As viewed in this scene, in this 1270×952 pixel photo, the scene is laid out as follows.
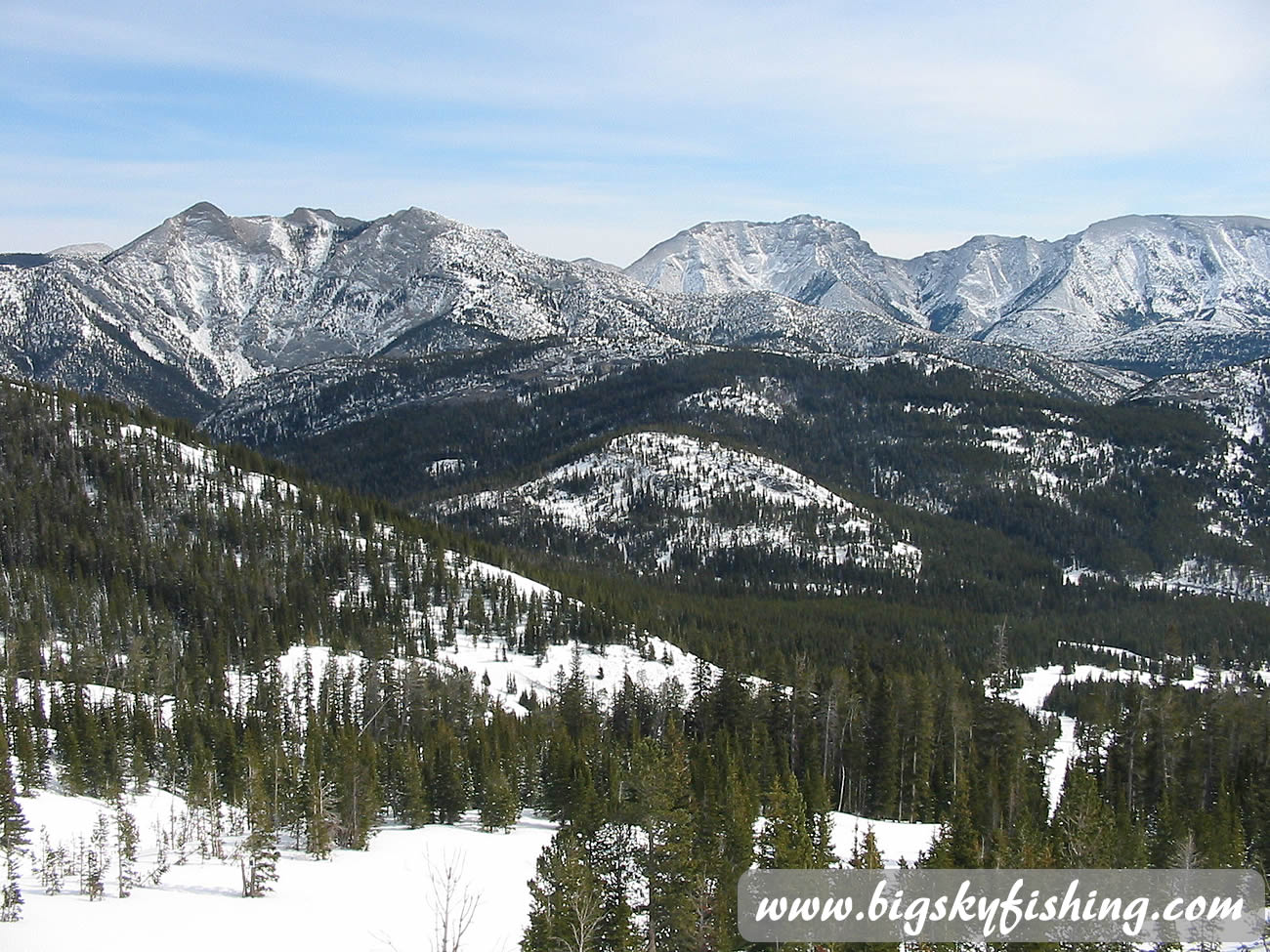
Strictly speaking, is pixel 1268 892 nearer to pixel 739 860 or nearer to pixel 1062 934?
pixel 1062 934

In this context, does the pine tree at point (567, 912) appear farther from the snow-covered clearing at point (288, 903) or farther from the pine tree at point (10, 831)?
the pine tree at point (10, 831)

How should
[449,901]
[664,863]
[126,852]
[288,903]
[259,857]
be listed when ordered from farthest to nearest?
1. [259,857]
2. [288,903]
3. [126,852]
4. [449,901]
5. [664,863]

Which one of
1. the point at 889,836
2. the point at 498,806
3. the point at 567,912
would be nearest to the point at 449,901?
the point at 567,912

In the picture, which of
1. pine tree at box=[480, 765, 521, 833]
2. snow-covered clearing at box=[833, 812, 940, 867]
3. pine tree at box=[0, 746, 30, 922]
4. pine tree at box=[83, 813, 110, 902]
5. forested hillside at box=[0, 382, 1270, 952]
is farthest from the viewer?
pine tree at box=[480, 765, 521, 833]

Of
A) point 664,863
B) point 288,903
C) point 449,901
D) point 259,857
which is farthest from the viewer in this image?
point 259,857

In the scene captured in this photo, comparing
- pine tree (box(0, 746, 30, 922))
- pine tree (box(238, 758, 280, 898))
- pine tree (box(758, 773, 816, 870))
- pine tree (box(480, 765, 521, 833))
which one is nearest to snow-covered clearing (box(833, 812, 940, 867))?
pine tree (box(758, 773, 816, 870))

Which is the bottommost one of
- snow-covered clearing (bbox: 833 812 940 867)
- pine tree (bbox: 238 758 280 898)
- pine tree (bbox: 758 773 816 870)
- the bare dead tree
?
snow-covered clearing (bbox: 833 812 940 867)

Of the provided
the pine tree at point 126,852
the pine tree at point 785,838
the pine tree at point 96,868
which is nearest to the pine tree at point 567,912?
the pine tree at point 785,838

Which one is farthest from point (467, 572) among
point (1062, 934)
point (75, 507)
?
point (1062, 934)

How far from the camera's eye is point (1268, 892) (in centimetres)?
6594

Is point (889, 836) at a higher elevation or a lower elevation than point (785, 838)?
lower

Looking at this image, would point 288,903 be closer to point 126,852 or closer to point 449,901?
point 126,852

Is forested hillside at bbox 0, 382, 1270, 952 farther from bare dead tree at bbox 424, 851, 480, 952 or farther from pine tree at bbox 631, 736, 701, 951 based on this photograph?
bare dead tree at bbox 424, 851, 480, 952

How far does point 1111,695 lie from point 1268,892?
311 ft
